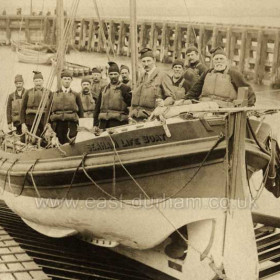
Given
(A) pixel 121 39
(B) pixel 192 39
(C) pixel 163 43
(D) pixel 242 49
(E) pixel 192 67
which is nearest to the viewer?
(E) pixel 192 67

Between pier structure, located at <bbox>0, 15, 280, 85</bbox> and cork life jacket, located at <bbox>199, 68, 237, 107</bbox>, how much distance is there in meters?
1.86

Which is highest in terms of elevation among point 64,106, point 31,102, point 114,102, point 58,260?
point 114,102

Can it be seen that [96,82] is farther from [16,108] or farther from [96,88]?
[16,108]

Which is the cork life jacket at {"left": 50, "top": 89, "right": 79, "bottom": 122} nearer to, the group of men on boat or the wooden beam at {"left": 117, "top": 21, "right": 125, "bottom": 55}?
the group of men on boat

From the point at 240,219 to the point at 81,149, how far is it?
6.31ft

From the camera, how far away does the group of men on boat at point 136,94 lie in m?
5.47

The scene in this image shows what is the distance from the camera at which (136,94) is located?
5988mm

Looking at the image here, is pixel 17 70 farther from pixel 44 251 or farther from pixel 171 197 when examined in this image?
pixel 171 197

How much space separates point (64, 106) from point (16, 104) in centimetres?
159

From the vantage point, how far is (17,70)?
14695 mm

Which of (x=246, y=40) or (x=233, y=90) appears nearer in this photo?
(x=233, y=90)

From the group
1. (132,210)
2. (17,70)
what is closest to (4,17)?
(17,70)

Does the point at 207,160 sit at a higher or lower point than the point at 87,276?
higher

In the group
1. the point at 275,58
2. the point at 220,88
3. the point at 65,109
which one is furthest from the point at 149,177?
the point at 275,58
